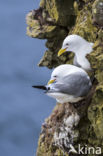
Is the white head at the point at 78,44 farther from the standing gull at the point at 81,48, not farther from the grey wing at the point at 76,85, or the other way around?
the grey wing at the point at 76,85

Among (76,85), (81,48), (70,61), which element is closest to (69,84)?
(76,85)

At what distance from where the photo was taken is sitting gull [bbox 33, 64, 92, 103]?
2.49 metres

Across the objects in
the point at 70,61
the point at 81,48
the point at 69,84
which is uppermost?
the point at 70,61

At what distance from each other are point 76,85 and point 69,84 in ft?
0.15

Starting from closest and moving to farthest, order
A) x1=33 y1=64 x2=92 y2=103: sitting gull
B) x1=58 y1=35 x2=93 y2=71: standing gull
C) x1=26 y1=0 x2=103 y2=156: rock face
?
x1=33 y1=64 x2=92 y2=103: sitting gull < x1=26 y1=0 x2=103 y2=156: rock face < x1=58 y1=35 x2=93 y2=71: standing gull

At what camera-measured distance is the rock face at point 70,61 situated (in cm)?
259

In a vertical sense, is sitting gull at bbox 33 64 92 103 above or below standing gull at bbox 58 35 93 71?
below

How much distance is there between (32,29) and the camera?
331cm

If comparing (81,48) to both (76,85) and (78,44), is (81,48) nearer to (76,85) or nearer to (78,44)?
(78,44)

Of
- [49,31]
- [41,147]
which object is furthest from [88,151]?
[49,31]

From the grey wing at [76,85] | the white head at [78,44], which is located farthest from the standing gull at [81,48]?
the grey wing at [76,85]

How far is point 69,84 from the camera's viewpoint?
253 cm

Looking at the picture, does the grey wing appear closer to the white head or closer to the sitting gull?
the sitting gull

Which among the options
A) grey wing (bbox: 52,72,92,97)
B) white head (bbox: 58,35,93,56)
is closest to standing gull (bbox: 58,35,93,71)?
white head (bbox: 58,35,93,56)
